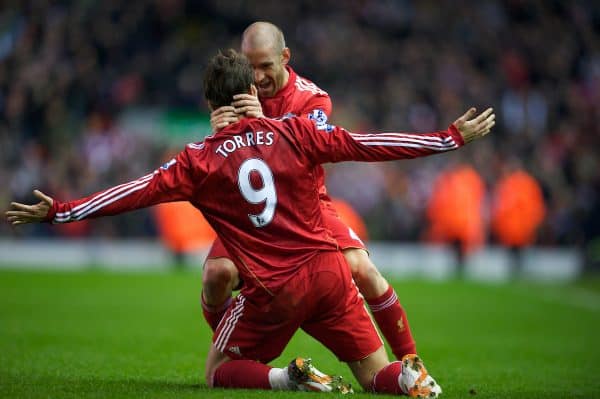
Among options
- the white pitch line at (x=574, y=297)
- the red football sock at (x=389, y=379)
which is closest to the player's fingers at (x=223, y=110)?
the red football sock at (x=389, y=379)

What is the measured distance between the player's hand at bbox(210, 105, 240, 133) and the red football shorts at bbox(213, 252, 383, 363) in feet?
3.03

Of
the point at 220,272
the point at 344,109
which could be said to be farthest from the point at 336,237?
the point at 344,109

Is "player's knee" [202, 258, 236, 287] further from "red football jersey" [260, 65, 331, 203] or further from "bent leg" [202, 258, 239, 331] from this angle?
"red football jersey" [260, 65, 331, 203]

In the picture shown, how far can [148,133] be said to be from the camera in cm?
2303

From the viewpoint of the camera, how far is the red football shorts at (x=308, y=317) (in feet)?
19.6

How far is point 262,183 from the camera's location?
586 cm

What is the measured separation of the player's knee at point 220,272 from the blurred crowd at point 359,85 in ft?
47.2

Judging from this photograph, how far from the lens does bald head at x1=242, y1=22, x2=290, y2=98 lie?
6.90 meters

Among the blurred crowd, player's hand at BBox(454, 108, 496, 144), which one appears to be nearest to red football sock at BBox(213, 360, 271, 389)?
player's hand at BBox(454, 108, 496, 144)

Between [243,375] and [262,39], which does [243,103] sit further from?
[243,375]

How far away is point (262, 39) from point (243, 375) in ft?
7.26

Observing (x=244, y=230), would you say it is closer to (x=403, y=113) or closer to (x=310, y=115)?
(x=310, y=115)

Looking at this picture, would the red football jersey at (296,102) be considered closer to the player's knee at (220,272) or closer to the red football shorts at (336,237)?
the red football shorts at (336,237)

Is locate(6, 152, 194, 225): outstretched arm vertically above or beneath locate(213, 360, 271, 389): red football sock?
above
